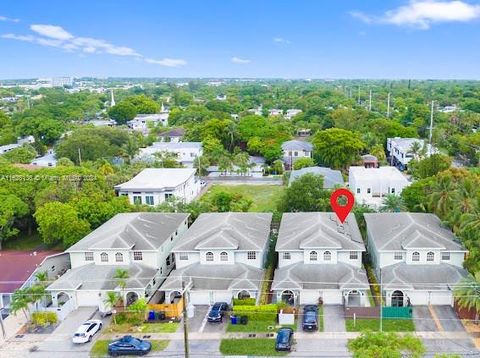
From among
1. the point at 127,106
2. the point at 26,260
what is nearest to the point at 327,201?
the point at 26,260

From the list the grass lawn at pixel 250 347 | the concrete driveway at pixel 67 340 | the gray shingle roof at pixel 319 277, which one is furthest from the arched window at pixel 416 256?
the concrete driveway at pixel 67 340

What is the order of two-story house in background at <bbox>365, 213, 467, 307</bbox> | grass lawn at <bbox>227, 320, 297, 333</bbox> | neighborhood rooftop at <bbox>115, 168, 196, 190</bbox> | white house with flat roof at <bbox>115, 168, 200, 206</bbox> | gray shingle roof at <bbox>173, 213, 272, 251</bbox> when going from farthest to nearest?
neighborhood rooftop at <bbox>115, 168, 196, 190</bbox>, white house with flat roof at <bbox>115, 168, 200, 206</bbox>, gray shingle roof at <bbox>173, 213, 272, 251</bbox>, two-story house in background at <bbox>365, 213, 467, 307</bbox>, grass lawn at <bbox>227, 320, 297, 333</bbox>

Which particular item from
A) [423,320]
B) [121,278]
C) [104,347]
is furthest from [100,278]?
[423,320]

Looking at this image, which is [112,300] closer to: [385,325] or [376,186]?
[385,325]

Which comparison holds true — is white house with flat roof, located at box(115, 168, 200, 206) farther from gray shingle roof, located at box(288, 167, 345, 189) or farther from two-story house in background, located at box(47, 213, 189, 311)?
two-story house in background, located at box(47, 213, 189, 311)

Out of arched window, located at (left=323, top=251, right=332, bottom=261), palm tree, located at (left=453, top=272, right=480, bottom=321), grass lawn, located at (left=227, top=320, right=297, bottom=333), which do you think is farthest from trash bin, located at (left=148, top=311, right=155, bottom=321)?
palm tree, located at (left=453, top=272, right=480, bottom=321)
